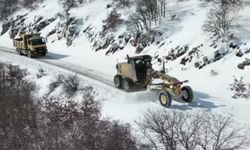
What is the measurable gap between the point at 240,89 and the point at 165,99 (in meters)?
4.21

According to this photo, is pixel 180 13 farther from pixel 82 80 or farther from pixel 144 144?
pixel 144 144

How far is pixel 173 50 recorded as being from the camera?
31750 mm

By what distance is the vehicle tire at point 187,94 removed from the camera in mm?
23297

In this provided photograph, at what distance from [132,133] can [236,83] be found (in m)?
7.62

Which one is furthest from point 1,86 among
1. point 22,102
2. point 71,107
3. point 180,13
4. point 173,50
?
point 180,13

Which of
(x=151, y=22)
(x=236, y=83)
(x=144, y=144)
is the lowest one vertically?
(x=144, y=144)

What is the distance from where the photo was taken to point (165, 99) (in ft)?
75.8

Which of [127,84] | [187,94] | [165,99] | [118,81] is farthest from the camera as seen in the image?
[118,81]

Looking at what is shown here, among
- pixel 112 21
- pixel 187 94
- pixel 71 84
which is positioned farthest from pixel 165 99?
pixel 112 21

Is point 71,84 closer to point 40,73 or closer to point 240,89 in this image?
point 40,73

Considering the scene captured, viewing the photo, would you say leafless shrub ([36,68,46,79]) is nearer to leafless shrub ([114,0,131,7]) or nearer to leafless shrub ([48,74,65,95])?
leafless shrub ([48,74,65,95])

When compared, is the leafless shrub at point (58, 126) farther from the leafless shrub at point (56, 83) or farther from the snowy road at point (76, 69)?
the snowy road at point (76, 69)

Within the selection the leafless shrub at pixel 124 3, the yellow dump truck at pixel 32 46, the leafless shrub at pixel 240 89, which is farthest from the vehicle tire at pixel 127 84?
the leafless shrub at pixel 124 3

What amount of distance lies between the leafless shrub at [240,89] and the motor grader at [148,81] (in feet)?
8.77
